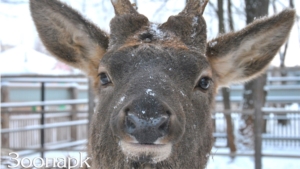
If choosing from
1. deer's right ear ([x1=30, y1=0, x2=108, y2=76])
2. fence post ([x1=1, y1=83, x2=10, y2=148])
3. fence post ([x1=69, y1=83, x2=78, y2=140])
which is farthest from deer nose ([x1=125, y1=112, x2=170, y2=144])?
fence post ([x1=69, y1=83, x2=78, y2=140])

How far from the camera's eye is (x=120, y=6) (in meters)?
3.95

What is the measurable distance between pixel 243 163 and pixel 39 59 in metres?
7.80

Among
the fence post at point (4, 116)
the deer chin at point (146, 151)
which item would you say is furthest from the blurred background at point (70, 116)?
the deer chin at point (146, 151)

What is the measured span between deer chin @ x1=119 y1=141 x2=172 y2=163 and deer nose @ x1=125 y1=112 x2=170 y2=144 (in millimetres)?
61

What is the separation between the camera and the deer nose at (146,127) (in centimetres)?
233

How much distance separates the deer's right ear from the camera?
3996 mm

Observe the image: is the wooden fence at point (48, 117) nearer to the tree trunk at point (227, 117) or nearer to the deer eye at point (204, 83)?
the tree trunk at point (227, 117)

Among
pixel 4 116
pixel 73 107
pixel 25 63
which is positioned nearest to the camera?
pixel 4 116

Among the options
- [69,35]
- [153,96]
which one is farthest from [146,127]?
[69,35]

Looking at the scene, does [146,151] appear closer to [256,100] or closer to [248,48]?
[248,48]

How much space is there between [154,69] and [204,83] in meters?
0.72

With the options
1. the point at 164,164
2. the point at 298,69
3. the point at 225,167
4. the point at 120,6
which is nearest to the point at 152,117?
the point at 164,164

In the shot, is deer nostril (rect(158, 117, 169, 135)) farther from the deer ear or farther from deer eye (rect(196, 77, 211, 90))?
the deer ear

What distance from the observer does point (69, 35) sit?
4266mm
